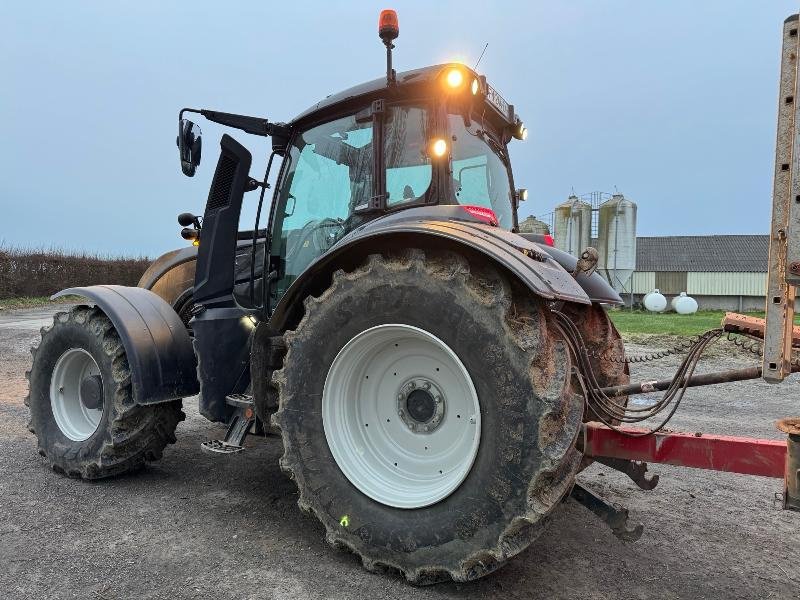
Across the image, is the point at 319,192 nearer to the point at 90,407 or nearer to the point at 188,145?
the point at 188,145

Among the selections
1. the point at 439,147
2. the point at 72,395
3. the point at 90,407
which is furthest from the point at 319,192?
the point at 72,395

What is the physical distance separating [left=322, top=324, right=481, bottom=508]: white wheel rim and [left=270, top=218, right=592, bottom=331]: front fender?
44cm

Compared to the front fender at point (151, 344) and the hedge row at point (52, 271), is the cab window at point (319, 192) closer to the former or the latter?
the front fender at point (151, 344)

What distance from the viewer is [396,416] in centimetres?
284

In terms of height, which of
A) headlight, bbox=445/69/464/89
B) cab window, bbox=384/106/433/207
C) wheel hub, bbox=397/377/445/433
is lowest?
wheel hub, bbox=397/377/445/433

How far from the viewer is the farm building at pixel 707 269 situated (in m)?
33.0

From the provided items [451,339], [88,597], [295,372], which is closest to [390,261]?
[451,339]

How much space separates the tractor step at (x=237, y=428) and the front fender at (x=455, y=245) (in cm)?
56

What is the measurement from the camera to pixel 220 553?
2824 mm

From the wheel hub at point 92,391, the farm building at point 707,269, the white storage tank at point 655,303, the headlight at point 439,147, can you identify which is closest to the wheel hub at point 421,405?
the headlight at point 439,147

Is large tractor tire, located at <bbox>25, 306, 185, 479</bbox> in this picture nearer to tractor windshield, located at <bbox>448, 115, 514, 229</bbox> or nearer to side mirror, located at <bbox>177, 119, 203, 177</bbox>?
side mirror, located at <bbox>177, 119, 203, 177</bbox>

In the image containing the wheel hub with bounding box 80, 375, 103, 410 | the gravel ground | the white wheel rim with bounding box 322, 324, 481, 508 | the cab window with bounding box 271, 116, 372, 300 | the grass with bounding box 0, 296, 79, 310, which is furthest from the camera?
the grass with bounding box 0, 296, 79, 310

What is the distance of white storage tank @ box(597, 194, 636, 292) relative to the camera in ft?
90.6

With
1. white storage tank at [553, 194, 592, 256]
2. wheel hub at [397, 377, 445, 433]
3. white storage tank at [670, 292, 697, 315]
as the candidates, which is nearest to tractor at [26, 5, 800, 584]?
wheel hub at [397, 377, 445, 433]
